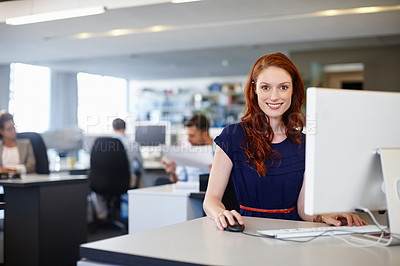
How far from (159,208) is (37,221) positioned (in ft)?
3.78

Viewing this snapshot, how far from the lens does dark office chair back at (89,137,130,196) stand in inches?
209

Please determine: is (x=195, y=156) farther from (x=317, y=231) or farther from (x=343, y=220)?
(x=317, y=231)

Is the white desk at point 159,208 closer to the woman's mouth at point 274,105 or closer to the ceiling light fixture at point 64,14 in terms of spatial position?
the woman's mouth at point 274,105

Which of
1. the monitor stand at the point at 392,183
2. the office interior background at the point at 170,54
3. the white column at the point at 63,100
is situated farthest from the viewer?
the white column at the point at 63,100

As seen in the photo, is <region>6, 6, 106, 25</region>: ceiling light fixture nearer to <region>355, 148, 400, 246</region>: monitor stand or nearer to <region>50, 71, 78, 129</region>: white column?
<region>355, 148, 400, 246</region>: monitor stand

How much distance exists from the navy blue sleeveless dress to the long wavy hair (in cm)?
3

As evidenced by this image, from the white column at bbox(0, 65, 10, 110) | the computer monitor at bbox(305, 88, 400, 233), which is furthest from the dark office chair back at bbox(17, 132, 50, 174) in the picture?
the white column at bbox(0, 65, 10, 110)

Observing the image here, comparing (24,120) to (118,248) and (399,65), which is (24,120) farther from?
(118,248)

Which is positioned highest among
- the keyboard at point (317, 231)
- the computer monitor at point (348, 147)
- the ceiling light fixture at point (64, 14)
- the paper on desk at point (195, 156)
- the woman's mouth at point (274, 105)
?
the ceiling light fixture at point (64, 14)

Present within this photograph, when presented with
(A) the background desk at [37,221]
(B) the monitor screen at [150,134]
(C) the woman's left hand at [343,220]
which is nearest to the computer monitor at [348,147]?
(C) the woman's left hand at [343,220]

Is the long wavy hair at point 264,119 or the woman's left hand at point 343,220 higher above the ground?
the long wavy hair at point 264,119

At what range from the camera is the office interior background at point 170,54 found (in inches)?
223

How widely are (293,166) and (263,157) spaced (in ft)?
0.43

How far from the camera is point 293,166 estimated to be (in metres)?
1.94
